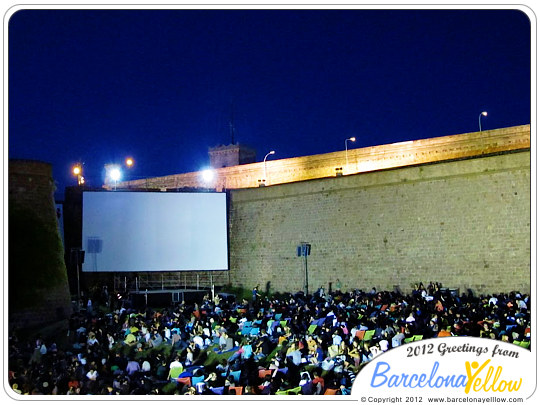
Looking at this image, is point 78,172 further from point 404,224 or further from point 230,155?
point 404,224

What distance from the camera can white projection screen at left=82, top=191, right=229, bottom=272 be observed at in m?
29.8

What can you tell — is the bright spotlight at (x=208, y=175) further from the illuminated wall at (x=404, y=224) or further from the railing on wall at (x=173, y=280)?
the railing on wall at (x=173, y=280)

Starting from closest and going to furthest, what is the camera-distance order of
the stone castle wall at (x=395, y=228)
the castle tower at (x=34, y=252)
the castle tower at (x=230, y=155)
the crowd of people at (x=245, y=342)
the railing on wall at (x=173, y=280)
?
the crowd of people at (x=245, y=342), the castle tower at (x=34, y=252), the stone castle wall at (x=395, y=228), the railing on wall at (x=173, y=280), the castle tower at (x=230, y=155)

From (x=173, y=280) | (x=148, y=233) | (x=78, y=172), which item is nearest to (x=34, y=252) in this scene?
(x=148, y=233)

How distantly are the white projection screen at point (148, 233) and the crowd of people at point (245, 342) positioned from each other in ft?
19.3

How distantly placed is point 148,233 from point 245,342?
12.3m

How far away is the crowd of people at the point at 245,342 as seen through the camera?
47.3 feet

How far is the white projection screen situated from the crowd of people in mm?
5892

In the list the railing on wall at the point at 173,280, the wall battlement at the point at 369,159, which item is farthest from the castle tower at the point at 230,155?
the railing on wall at the point at 173,280

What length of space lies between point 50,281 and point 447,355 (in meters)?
14.8

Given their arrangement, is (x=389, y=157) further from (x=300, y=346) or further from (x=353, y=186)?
(x=300, y=346)

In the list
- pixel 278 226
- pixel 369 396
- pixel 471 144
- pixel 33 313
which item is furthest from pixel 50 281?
pixel 471 144

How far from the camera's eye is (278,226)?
3155 centimetres

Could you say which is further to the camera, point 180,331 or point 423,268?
point 423,268
